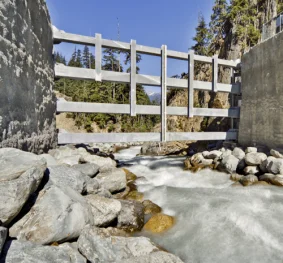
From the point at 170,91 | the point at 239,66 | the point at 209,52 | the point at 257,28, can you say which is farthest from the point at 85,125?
the point at 257,28

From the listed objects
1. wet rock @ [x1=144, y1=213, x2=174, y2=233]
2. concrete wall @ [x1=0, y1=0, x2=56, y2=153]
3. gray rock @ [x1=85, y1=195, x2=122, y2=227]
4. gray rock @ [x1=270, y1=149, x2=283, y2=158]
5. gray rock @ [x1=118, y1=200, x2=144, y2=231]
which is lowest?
wet rock @ [x1=144, y1=213, x2=174, y2=233]

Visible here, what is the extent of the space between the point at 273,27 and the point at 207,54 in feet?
55.0

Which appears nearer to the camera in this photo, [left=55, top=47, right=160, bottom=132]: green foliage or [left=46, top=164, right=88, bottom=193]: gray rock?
[left=46, top=164, right=88, bottom=193]: gray rock

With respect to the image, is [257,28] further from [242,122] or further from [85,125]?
[85,125]

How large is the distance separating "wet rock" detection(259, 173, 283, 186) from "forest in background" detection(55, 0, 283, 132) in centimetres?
1023

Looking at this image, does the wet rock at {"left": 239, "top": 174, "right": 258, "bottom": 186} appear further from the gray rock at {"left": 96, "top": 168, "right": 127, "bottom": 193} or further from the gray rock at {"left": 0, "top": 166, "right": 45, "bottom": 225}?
the gray rock at {"left": 0, "top": 166, "right": 45, "bottom": 225}

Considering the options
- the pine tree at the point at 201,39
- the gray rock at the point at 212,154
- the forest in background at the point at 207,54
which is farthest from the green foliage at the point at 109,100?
the gray rock at the point at 212,154

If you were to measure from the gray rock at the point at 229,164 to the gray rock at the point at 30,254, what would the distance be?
6214 mm

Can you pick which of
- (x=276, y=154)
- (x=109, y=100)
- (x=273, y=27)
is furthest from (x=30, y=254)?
(x=109, y=100)

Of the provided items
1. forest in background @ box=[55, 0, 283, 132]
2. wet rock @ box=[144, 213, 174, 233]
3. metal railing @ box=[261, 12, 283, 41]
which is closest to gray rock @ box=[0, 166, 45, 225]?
wet rock @ box=[144, 213, 174, 233]

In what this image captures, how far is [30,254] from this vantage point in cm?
190

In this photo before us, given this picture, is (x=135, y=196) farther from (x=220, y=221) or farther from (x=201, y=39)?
(x=201, y=39)

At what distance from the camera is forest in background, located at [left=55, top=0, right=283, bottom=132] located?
18.6m

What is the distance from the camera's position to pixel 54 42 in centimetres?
634
